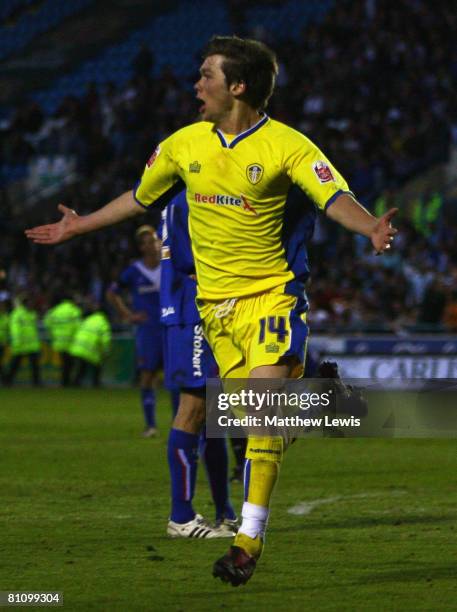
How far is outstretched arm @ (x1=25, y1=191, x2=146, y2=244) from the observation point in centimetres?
618

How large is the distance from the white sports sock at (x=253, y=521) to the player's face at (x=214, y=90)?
163cm

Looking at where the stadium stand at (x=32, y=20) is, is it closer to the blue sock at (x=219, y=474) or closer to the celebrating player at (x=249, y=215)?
the blue sock at (x=219, y=474)

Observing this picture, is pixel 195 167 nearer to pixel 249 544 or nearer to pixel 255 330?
pixel 255 330

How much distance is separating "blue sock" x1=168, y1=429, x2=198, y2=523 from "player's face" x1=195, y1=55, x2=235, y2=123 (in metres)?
2.02

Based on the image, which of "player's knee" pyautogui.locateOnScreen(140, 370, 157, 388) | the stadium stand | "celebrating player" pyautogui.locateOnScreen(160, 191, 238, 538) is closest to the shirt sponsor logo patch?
"celebrating player" pyautogui.locateOnScreen(160, 191, 238, 538)

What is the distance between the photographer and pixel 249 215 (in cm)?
595

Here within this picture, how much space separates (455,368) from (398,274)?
2754mm

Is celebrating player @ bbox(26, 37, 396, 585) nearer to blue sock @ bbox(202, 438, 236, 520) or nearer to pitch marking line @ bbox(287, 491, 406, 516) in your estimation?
blue sock @ bbox(202, 438, 236, 520)

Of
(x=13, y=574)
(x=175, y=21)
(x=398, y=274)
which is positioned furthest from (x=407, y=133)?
(x=13, y=574)

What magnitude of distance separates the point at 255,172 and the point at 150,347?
27.4ft

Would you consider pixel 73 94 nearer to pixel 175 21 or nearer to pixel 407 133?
pixel 175 21

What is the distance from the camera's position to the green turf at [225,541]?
557 cm

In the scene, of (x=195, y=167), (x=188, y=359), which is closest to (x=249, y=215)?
(x=195, y=167)

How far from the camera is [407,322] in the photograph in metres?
22.0
